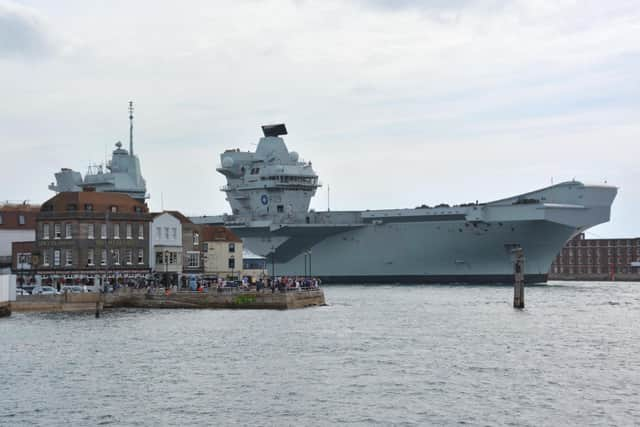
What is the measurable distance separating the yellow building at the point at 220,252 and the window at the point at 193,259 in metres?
0.96

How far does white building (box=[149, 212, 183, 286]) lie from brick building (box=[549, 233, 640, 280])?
105 metres

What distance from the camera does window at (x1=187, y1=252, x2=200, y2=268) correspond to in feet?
266

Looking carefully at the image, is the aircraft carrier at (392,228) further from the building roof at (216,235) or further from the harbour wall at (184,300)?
the harbour wall at (184,300)

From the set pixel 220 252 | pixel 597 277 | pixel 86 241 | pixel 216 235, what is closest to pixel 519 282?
pixel 220 252

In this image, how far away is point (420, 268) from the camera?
105 meters

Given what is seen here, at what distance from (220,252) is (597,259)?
108104 mm

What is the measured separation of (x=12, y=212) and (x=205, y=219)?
34635mm

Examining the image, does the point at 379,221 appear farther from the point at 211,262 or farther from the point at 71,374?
the point at 71,374

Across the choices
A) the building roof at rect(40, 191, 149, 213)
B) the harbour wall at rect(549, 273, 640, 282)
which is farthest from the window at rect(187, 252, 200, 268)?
the harbour wall at rect(549, 273, 640, 282)

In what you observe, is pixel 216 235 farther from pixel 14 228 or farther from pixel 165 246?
pixel 14 228

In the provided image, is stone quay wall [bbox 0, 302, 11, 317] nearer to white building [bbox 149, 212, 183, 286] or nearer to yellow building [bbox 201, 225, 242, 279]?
white building [bbox 149, 212, 183, 286]

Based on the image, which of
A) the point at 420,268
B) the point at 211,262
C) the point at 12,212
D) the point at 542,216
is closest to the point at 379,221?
the point at 420,268

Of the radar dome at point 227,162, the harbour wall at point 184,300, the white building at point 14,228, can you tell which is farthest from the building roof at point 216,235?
the radar dome at point 227,162

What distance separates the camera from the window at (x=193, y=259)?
81.2 metres
